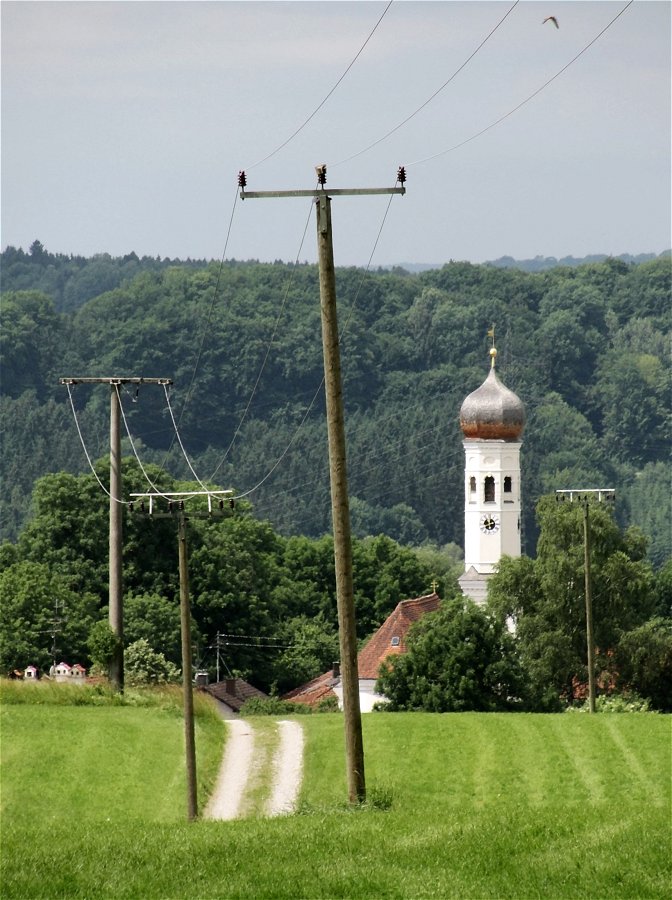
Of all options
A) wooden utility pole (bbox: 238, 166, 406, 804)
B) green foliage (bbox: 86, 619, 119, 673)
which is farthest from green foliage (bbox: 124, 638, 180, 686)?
wooden utility pole (bbox: 238, 166, 406, 804)

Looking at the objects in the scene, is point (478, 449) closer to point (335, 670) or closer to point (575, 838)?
point (335, 670)

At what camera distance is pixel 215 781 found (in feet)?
132

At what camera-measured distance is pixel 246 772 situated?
136 feet

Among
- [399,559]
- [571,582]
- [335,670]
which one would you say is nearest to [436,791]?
[571,582]

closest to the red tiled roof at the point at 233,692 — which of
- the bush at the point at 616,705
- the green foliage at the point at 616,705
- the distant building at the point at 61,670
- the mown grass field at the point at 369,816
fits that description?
the distant building at the point at 61,670

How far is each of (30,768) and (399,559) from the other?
217ft

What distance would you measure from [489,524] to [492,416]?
549 cm

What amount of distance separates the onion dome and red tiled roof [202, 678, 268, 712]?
19011mm

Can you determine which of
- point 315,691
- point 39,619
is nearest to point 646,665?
point 315,691

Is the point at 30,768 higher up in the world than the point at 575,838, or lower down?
lower down

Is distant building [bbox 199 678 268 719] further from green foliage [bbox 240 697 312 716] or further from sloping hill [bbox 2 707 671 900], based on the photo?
sloping hill [bbox 2 707 671 900]

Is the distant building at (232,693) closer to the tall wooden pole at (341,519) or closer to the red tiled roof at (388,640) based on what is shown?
the red tiled roof at (388,640)

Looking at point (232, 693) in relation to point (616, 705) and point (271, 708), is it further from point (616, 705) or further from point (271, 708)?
point (616, 705)

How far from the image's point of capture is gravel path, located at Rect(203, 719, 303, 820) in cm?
3769
